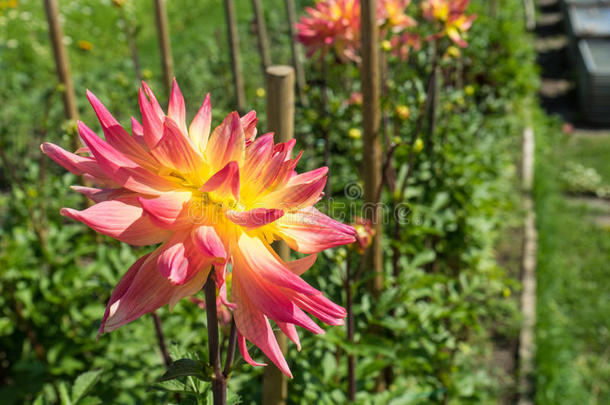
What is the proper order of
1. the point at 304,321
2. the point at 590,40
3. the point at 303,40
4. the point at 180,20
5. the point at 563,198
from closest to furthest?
the point at 304,321
the point at 303,40
the point at 563,198
the point at 590,40
the point at 180,20

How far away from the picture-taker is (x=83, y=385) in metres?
1.30

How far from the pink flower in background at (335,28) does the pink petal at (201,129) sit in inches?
54.3

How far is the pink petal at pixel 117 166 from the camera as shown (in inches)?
30.5

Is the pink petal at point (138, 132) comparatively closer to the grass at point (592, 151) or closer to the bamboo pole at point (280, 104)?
the bamboo pole at point (280, 104)

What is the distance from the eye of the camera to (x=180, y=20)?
25.0 ft

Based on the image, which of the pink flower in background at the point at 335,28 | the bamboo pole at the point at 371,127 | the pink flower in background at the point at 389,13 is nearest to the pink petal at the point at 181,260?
the bamboo pole at the point at 371,127

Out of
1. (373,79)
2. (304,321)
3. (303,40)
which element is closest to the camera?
(304,321)

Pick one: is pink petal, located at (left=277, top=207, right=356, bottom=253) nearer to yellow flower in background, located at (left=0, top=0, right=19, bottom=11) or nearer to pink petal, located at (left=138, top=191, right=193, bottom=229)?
pink petal, located at (left=138, top=191, right=193, bottom=229)

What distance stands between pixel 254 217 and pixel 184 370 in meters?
0.30

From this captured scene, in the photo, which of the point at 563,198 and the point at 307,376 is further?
the point at 563,198

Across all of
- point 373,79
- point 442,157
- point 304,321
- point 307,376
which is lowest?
point 307,376

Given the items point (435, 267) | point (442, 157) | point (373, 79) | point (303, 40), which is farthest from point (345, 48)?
point (435, 267)

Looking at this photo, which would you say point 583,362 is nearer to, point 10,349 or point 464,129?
point 464,129

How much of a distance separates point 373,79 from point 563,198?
3.32m
